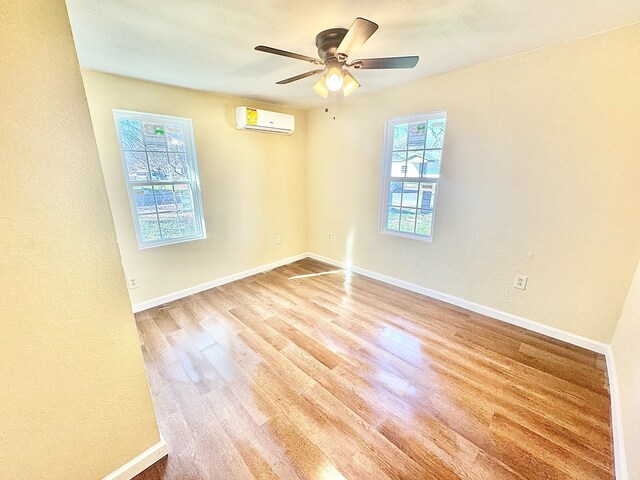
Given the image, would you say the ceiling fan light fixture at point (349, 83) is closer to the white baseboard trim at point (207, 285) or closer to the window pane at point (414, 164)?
the window pane at point (414, 164)

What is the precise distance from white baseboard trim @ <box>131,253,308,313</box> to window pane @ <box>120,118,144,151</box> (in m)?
1.57

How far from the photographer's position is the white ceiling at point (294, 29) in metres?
1.40

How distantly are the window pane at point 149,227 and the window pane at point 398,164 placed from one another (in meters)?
2.70

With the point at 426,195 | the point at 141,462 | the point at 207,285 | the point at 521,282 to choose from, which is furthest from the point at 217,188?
the point at 521,282

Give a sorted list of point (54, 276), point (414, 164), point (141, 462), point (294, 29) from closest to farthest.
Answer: point (54, 276), point (141, 462), point (294, 29), point (414, 164)

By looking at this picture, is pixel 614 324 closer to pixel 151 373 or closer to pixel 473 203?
pixel 473 203

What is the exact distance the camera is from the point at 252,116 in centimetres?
302

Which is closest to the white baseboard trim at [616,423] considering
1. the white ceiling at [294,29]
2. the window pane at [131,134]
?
the white ceiling at [294,29]

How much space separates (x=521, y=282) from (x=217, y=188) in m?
3.30

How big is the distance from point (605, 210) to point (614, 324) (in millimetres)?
873

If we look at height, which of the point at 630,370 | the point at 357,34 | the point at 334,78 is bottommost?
the point at 630,370

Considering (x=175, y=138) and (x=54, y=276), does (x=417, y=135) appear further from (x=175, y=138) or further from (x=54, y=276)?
(x=54, y=276)

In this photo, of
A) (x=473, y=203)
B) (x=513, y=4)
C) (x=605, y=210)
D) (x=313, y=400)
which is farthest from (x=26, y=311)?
(x=605, y=210)

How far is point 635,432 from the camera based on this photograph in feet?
3.71
